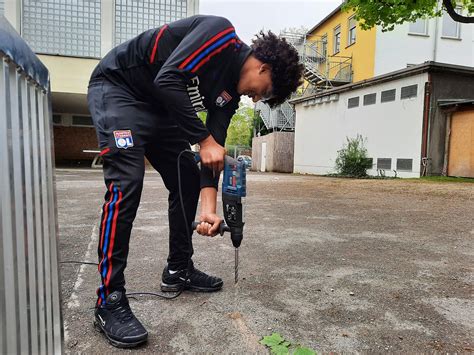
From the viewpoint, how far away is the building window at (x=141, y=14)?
16688 mm

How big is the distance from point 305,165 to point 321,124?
2292 millimetres

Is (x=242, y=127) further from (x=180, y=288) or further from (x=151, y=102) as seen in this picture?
(x=151, y=102)

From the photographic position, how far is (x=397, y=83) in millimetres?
Result: 12453

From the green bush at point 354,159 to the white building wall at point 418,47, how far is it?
545 cm

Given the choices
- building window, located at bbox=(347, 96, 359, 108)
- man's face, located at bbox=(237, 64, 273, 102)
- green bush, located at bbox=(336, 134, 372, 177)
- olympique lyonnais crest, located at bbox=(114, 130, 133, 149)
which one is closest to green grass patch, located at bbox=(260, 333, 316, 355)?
olympique lyonnais crest, located at bbox=(114, 130, 133, 149)

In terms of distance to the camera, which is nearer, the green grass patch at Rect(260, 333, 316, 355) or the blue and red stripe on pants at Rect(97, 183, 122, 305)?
the green grass patch at Rect(260, 333, 316, 355)

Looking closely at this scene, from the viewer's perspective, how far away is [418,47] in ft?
59.2

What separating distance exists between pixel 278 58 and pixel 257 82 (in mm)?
157

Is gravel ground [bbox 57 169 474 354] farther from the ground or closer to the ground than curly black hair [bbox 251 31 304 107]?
closer to the ground

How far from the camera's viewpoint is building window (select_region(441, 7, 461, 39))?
718 inches

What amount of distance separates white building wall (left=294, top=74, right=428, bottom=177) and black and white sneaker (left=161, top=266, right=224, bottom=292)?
1088 cm

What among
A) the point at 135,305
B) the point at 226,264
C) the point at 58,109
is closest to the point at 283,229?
the point at 226,264

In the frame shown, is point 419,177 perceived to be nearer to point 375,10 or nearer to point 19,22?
point 375,10

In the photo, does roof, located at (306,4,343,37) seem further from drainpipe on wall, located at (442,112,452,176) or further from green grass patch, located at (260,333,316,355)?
green grass patch, located at (260,333,316,355)
